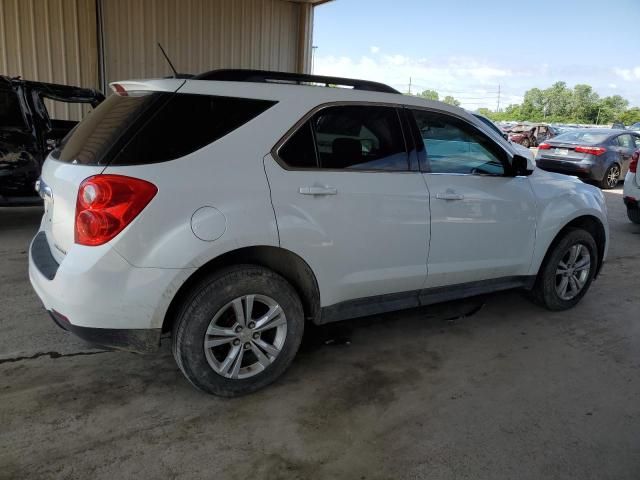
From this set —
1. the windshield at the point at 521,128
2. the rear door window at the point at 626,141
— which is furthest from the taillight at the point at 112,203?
the windshield at the point at 521,128

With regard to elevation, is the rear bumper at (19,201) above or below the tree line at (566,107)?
below

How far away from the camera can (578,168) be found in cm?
1261

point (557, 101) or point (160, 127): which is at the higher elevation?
point (557, 101)

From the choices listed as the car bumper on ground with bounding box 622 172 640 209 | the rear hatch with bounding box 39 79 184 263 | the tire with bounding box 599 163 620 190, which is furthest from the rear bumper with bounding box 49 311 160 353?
the tire with bounding box 599 163 620 190

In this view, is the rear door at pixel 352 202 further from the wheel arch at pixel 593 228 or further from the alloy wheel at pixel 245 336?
the wheel arch at pixel 593 228

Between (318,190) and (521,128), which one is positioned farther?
(521,128)

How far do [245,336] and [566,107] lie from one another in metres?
87.6

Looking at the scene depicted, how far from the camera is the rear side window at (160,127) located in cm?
253

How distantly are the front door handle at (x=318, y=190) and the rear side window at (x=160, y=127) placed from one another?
0.49 m

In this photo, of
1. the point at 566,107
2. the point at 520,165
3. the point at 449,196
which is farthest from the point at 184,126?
the point at 566,107

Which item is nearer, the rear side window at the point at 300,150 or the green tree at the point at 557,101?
the rear side window at the point at 300,150

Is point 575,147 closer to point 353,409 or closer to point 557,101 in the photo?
point 353,409

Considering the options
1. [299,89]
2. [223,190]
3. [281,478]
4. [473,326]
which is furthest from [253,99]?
[473,326]

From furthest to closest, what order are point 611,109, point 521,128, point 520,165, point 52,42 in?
point 611,109 → point 521,128 → point 52,42 → point 520,165
